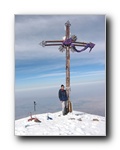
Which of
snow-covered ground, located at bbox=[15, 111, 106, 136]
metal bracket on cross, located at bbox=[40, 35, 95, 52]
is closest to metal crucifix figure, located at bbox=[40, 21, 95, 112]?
metal bracket on cross, located at bbox=[40, 35, 95, 52]

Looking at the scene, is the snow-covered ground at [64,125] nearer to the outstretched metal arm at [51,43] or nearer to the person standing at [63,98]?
the person standing at [63,98]

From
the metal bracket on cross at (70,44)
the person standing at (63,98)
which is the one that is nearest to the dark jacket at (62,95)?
the person standing at (63,98)

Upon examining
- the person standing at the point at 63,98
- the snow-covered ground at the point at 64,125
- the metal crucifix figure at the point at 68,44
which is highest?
the metal crucifix figure at the point at 68,44

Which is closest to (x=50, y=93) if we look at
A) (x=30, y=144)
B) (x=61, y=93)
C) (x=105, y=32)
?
(x=61, y=93)

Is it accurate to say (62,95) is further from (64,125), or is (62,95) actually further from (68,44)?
(68,44)

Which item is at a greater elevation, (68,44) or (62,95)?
(68,44)

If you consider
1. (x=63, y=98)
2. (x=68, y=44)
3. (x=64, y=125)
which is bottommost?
(x=64, y=125)

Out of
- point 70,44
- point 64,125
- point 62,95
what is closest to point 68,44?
point 70,44

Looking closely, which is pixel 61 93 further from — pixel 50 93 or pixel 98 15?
pixel 98 15

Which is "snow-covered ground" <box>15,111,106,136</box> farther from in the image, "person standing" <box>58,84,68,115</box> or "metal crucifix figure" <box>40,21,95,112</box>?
"metal crucifix figure" <box>40,21,95,112</box>
